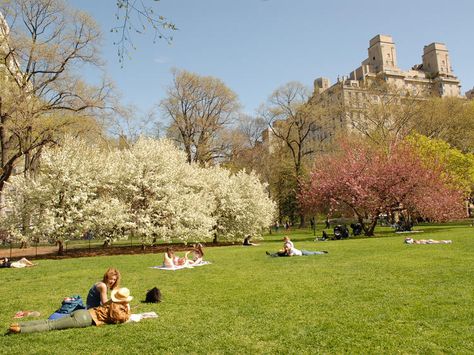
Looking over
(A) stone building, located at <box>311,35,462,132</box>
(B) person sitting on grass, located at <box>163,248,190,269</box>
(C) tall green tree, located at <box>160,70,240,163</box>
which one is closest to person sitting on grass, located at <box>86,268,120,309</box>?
(B) person sitting on grass, located at <box>163,248,190,269</box>

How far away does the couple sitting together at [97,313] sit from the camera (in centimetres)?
745

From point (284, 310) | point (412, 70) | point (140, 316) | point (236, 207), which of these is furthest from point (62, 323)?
point (412, 70)

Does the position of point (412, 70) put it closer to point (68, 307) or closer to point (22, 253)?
point (22, 253)

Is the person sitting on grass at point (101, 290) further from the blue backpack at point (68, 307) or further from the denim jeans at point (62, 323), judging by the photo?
the denim jeans at point (62, 323)

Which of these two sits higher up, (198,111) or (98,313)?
(198,111)

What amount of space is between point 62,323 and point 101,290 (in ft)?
3.40

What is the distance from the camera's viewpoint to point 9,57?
28.1 metres

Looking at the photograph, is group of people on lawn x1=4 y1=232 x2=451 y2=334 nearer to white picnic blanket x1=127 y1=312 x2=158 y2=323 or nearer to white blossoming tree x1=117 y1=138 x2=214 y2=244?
white picnic blanket x1=127 y1=312 x2=158 y2=323

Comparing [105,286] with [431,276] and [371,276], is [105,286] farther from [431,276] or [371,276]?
[431,276]

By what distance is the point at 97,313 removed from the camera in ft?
26.7

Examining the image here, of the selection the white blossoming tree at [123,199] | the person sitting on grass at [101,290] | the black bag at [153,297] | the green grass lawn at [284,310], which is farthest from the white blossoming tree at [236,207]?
the person sitting on grass at [101,290]

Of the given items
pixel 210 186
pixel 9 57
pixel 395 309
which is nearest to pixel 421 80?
pixel 210 186

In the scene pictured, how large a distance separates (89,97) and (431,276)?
89.3ft

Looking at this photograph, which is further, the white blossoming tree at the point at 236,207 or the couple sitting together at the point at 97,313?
the white blossoming tree at the point at 236,207
